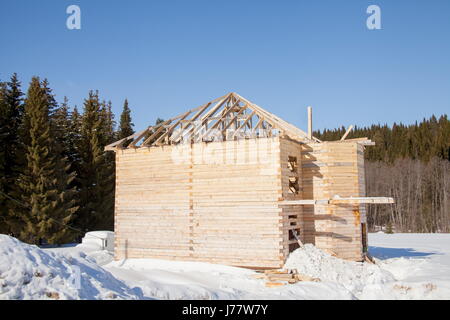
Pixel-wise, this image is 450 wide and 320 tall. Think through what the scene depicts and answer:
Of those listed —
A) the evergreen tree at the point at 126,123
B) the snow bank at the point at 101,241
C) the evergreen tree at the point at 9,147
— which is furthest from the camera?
the evergreen tree at the point at 126,123

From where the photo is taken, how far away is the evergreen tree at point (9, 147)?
25781mm

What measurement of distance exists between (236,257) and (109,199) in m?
18.8

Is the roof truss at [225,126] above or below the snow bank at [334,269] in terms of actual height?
above

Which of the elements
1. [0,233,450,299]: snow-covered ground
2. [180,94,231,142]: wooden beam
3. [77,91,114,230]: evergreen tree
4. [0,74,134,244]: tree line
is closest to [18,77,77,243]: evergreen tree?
[0,74,134,244]: tree line

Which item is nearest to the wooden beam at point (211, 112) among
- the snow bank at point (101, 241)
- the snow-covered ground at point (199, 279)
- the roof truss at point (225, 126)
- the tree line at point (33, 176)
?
the roof truss at point (225, 126)

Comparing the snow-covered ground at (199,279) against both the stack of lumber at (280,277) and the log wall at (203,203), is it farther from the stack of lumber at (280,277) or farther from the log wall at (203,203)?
the log wall at (203,203)

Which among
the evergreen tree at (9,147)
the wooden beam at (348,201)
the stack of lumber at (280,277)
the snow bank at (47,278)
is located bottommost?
the stack of lumber at (280,277)

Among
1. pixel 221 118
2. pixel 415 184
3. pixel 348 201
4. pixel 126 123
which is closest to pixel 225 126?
pixel 221 118

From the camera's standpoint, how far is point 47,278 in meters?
9.45

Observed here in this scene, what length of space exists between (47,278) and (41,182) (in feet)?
60.4

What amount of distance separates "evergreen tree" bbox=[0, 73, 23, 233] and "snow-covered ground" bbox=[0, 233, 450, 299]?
11122mm

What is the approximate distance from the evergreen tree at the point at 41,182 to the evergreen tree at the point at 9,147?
2.53 ft

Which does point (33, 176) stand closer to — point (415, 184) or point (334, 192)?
point (334, 192)

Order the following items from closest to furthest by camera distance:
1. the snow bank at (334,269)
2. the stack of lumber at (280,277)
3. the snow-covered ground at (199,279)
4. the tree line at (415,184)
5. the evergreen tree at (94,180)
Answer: the snow-covered ground at (199,279)
the stack of lumber at (280,277)
the snow bank at (334,269)
the evergreen tree at (94,180)
the tree line at (415,184)
